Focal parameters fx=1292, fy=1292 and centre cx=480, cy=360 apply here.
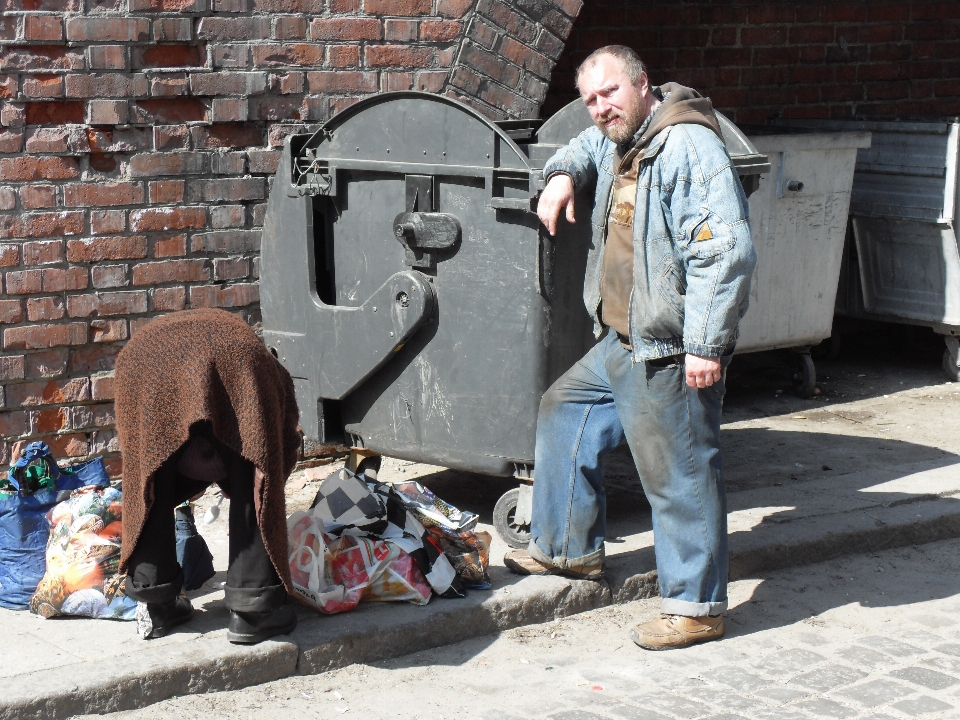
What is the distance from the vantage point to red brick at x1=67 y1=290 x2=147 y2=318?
5.07 meters

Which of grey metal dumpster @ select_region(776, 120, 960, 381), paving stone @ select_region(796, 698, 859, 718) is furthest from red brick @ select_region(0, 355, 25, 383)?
grey metal dumpster @ select_region(776, 120, 960, 381)

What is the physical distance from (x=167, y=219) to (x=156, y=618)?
6.65ft

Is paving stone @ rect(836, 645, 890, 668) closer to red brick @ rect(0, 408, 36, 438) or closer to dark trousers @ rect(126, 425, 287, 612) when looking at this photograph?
dark trousers @ rect(126, 425, 287, 612)

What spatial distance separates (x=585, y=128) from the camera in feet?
15.4

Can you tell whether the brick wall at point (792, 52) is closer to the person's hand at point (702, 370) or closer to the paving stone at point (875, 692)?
the person's hand at point (702, 370)

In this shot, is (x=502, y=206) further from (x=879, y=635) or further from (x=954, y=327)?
(x=954, y=327)

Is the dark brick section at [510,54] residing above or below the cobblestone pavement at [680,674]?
above

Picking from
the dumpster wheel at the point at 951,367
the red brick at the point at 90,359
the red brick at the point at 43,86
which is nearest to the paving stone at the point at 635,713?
the red brick at the point at 90,359

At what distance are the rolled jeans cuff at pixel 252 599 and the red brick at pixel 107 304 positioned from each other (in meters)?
1.87

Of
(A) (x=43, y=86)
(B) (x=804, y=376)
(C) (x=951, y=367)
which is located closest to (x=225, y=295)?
(A) (x=43, y=86)

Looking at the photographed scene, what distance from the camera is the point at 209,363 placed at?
3.52 m

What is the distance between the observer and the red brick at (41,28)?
190 inches

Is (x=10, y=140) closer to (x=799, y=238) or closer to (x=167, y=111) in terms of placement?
(x=167, y=111)

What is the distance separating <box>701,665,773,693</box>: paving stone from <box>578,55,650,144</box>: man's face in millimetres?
1634
